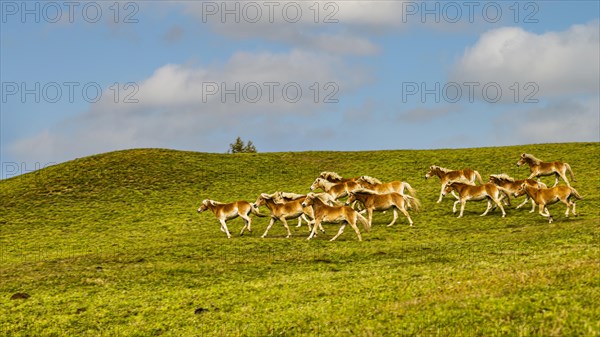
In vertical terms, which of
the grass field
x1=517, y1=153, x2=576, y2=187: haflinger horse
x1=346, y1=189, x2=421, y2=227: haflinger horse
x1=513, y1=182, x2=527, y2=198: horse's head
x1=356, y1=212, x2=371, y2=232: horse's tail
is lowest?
the grass field

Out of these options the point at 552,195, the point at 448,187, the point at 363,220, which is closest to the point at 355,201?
the point at 363,220

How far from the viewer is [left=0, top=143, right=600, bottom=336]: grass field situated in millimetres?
14672

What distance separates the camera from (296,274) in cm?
2238

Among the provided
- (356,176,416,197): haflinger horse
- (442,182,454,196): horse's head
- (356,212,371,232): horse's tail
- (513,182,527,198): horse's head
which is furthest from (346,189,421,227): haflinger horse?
(513,182,527,198): horse's head

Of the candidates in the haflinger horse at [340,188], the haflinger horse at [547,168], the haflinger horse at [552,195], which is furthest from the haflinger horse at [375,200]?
the haflinger horse at [547,168]

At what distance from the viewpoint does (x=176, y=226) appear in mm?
41000

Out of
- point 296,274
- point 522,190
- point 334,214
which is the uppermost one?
point 522,190

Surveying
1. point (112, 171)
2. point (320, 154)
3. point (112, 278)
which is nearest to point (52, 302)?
point (112, 278)

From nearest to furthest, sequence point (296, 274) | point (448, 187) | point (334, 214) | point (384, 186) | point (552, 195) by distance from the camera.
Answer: point (296, 274) < point (334, 214) < point (552, 195) < point (448, 187) < point (384, 186)

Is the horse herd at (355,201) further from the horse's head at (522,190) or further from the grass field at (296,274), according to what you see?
the grass field at (296,274)

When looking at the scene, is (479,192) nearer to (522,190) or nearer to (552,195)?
(522,190)

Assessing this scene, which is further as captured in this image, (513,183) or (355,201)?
(513,183)

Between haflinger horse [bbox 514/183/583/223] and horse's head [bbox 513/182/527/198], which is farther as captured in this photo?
horse's head [bbox 513/182/527/198]

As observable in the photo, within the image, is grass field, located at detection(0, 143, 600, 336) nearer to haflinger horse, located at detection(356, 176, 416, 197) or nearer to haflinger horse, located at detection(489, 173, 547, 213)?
haflinger horse, located at detection(489, 173, 547, 213)
